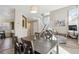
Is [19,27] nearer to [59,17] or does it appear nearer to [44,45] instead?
[44,45]

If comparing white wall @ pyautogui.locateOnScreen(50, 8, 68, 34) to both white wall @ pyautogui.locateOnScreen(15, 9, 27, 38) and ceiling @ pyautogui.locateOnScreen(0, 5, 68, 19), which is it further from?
white wall @ pyautogui.locateOnScreen(15, 9, 27, 38)

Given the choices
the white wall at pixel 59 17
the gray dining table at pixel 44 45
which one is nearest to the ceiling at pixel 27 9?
the white wall at pixel 59 17

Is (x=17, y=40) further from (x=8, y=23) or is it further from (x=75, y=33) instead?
(x=75, y=33)

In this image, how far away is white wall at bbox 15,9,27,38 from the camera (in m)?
1.56

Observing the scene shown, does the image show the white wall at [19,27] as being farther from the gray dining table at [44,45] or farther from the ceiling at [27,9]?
the gray dining table at [44,45]

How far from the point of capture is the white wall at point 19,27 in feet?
5.12

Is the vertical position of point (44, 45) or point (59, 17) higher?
point (59, 17)

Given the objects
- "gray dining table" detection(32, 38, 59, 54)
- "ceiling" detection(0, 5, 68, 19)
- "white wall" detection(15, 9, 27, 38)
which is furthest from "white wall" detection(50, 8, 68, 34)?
"white wall" detection(15, 9, 27, 38)

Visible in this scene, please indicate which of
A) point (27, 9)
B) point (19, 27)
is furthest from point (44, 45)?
point (27, 9)

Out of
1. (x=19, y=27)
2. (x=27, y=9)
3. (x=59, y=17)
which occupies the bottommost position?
(x=19, y=27)

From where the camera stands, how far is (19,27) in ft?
5.15

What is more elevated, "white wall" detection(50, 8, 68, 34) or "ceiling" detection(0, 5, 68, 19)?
"ceiling" detection(0, 5, 68, 19)
